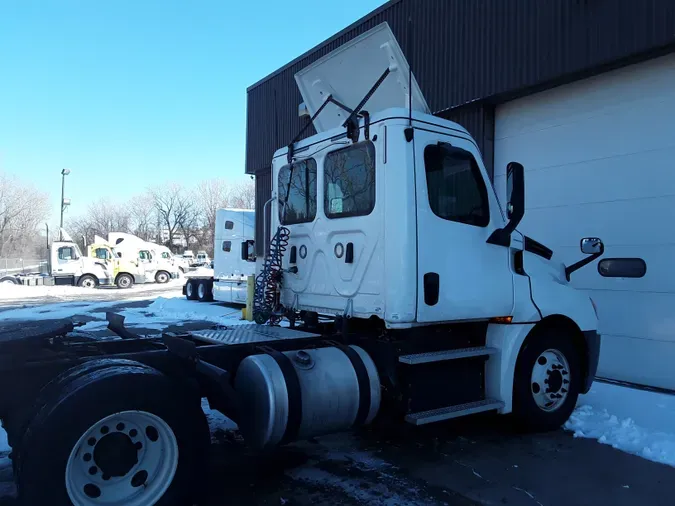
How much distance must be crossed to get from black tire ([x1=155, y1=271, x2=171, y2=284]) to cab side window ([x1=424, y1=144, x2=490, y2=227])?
1247 inches

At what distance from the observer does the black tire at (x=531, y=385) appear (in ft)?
17.1

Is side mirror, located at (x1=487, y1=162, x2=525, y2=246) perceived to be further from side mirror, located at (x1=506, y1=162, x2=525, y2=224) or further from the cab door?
the cab door

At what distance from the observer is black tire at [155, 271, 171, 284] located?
112 feet

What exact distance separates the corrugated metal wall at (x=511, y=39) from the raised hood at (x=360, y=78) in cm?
56

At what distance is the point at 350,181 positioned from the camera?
16.6 ft

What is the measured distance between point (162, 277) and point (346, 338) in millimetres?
31845

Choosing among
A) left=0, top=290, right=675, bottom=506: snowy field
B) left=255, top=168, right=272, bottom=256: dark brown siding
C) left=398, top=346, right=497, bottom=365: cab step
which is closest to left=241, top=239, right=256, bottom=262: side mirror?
left=0, top=290, right=675, bottom=506: snowy field

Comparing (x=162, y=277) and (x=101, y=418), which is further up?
(x=162, y=277)

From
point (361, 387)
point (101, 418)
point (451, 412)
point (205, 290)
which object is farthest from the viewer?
point (205, 290)

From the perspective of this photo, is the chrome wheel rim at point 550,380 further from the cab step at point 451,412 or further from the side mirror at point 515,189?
the side mirror at point 515,189

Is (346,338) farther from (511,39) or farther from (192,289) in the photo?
(192,289)

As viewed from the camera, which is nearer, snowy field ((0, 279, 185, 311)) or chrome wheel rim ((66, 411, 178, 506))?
chrome wheel rim ((66, 411, 178, 506))

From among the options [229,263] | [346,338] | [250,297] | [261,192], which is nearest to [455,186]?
[346,338]

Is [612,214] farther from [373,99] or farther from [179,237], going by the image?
[179,237]
